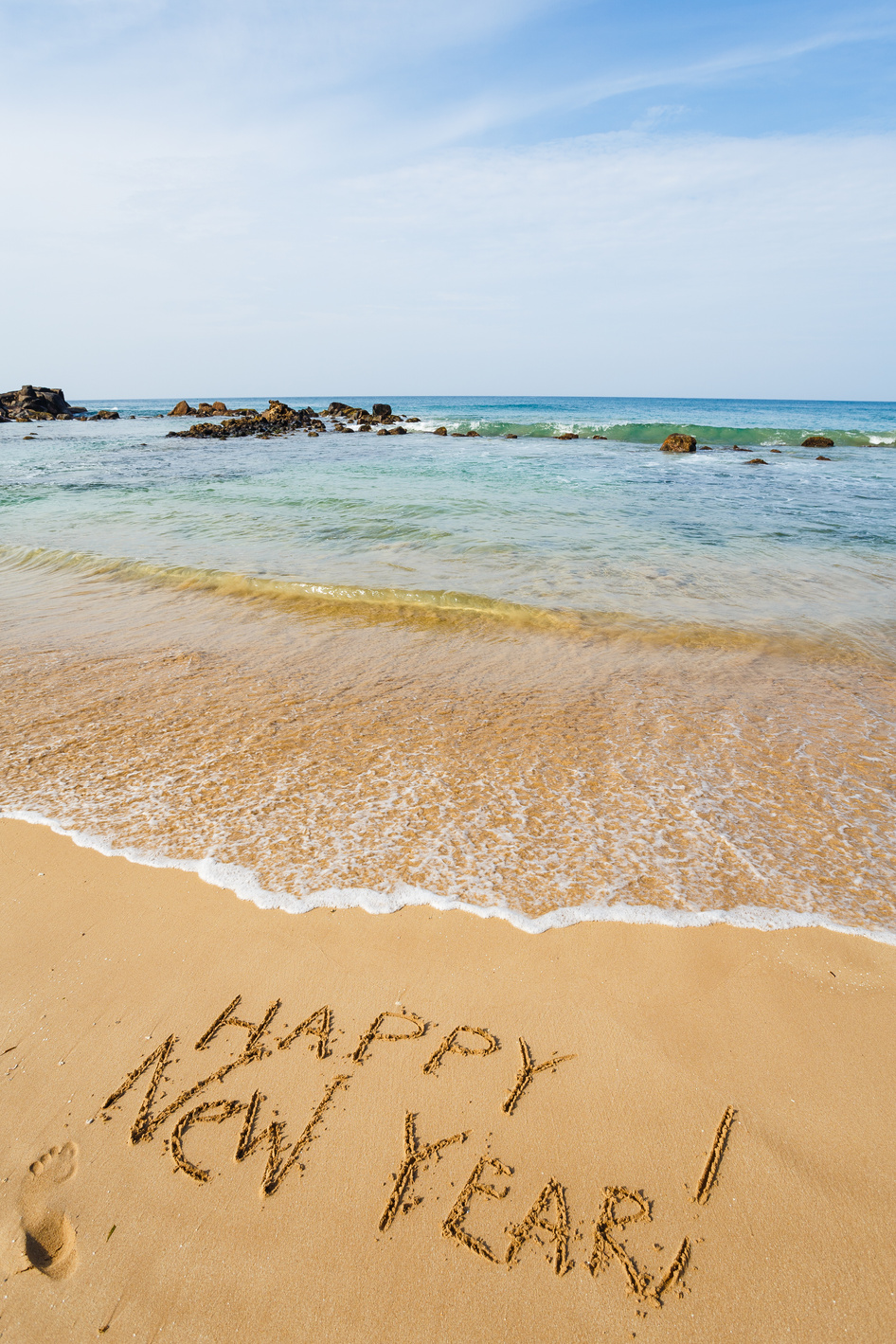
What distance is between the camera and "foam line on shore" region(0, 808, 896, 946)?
2.55 m

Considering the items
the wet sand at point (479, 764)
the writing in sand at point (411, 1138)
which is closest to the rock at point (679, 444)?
the wet sand at point (479, 764)

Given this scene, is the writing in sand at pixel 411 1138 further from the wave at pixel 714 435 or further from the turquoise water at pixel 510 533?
the wave at pixel 714 435

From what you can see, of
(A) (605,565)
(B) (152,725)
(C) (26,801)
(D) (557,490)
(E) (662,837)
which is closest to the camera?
(E) (662,837)

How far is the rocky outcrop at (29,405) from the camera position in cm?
5406

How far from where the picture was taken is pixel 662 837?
3.08 metres

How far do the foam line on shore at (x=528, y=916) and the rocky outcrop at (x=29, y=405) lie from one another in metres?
64.4

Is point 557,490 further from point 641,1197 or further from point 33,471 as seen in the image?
point 33,471

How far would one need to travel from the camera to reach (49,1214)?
5.50ft

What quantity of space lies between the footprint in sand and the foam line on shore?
1.01 metres

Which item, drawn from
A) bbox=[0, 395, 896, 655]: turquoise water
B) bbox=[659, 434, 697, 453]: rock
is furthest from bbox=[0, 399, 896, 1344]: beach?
bbox=[659, 434, 697, 453]: rock

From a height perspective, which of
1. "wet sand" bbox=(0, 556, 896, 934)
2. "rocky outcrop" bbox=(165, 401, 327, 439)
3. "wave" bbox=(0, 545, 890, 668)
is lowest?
→ "wet sand" bbox=(0, 556, 896, 934)

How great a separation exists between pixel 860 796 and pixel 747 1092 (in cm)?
206

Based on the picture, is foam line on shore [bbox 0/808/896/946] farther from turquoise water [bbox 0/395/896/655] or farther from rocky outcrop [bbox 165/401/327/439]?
rocky outcrop [bbox 165/401/327/439]

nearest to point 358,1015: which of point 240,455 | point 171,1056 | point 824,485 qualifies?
point 171,1056
